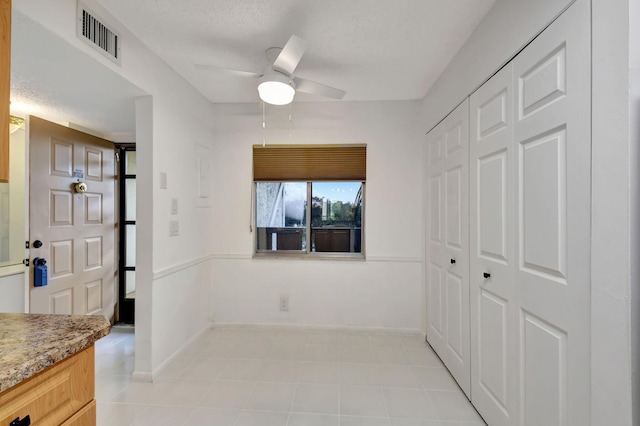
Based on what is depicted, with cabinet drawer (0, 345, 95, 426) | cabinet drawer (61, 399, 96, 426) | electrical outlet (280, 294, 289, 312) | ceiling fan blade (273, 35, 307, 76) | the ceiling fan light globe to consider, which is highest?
ceiling fan blade (273, 35, 307, 76)

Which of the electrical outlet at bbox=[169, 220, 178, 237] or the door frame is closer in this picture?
the electrical outlet at bbox=[169, 220, 178, 237]

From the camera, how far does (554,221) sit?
1201mm

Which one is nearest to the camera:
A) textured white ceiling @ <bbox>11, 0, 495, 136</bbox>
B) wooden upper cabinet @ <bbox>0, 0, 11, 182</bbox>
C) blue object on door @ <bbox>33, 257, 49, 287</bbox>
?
wooden upper cabinet @ <bbox>0, 0, 11, 182</bbox>

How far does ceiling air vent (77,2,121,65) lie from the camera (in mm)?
1570

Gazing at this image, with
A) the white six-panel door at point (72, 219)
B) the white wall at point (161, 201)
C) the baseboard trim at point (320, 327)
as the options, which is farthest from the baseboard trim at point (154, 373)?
the white six-panel door at point (72, 219)

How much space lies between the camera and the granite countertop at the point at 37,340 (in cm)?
80

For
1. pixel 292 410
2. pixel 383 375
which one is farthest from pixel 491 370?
pixel 292 410

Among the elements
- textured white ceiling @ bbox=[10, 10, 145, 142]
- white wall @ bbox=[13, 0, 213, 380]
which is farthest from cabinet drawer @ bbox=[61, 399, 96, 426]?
textured white ceiling @ bbox=[10, 10, 145, 142]

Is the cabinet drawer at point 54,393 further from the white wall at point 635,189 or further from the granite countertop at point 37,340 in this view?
the white wall at point 635,189

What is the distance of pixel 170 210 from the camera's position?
2.43 metres

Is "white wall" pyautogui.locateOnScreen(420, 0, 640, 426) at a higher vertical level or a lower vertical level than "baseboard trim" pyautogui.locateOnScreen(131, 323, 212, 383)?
higher

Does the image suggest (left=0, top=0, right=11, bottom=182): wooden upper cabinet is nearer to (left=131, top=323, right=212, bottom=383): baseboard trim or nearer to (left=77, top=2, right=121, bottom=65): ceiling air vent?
(left=77, top=2, right=121, bottom=65): ceiling air vent

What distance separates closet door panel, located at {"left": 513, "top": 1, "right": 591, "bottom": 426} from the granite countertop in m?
1.83

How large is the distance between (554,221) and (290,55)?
1.69m
